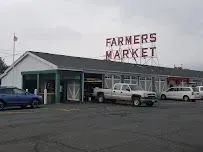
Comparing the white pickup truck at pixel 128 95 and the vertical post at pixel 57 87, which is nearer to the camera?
the white pickup truck at pixel 128 95

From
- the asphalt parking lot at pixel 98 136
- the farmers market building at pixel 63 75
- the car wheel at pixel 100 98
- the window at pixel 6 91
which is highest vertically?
the farmers market building at pixel 63 75

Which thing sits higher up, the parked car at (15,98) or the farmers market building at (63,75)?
the farmers market building at (63,75)

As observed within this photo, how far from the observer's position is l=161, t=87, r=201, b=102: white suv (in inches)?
1669

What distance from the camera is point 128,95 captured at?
106ft

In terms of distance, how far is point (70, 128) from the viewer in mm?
15086

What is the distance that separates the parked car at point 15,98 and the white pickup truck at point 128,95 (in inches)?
309

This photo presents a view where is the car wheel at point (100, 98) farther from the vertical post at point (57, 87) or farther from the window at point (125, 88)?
the vertical post at point (57, 87)

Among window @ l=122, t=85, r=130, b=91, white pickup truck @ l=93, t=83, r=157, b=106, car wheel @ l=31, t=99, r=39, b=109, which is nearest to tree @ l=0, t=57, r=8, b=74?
white pickup truck @ l=93, t=83, r=157, b=106

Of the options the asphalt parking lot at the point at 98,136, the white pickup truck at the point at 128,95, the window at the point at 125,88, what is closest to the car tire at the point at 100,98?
the white pickup truck at the point at 128,95

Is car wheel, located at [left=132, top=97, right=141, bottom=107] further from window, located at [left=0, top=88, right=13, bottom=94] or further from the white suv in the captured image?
→ the white suv

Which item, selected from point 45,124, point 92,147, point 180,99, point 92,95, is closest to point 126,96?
point 92,95

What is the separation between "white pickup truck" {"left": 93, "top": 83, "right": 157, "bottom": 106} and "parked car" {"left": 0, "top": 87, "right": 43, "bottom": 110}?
7848mm

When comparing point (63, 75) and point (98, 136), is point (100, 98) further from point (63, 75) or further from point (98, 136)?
point (98, 136)

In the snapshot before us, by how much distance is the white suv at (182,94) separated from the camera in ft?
139
